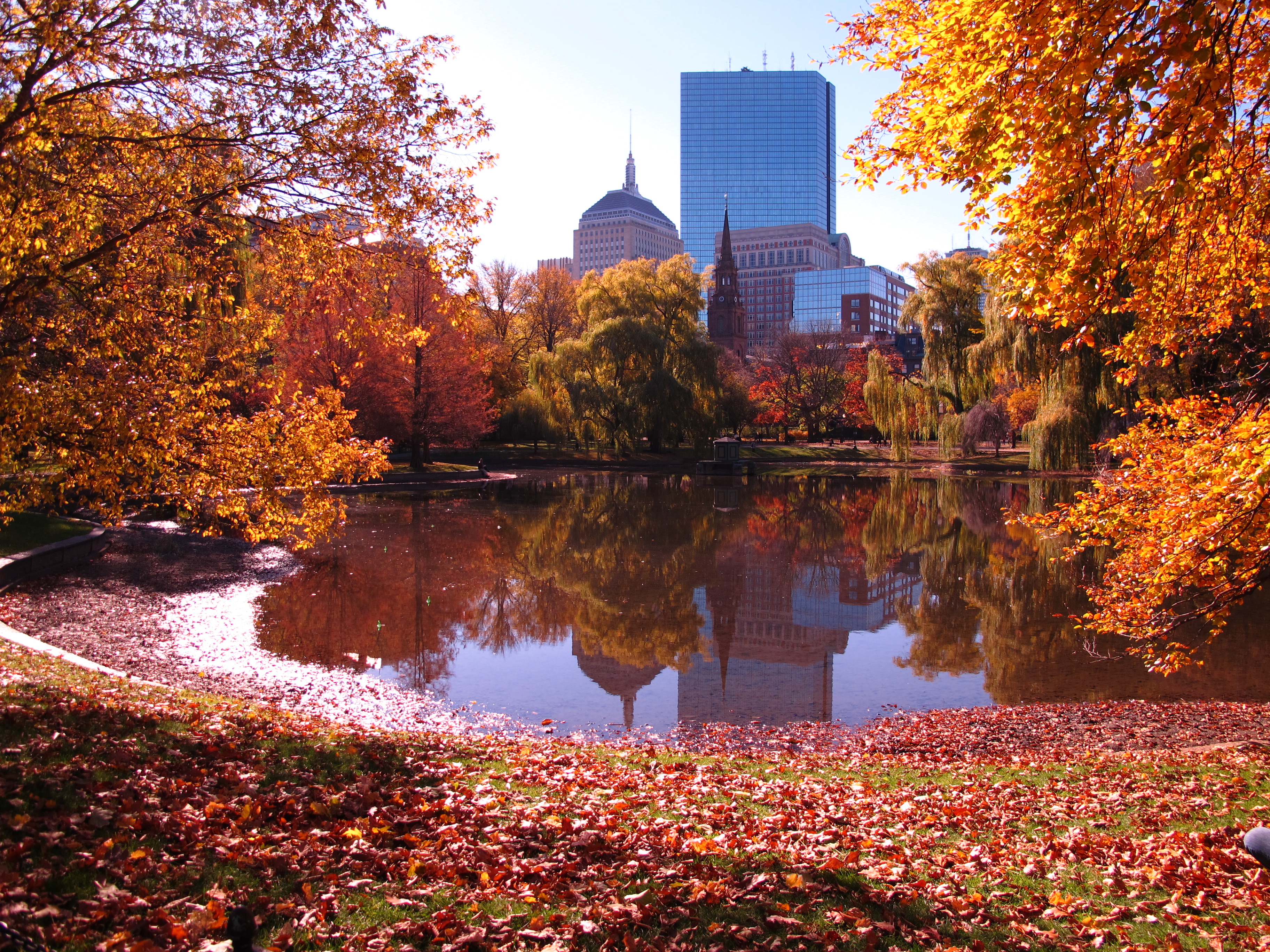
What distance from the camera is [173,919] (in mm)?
3672

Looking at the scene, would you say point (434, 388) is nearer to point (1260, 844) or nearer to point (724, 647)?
point (724, 647)

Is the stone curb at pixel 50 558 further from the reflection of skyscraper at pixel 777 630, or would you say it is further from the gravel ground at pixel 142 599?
the reflection of skyscraper at pixel 777 630

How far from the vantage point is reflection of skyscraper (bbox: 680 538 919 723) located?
10.9 meters

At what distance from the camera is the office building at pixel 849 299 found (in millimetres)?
166625

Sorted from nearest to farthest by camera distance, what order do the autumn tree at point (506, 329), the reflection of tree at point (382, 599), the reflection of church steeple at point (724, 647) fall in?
the reflection of church steeple at point (724, 647) < the reflection of tree at point (382, 599) < the autumn tree at point (506, 329)

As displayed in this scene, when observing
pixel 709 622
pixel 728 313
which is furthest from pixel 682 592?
pixel 728 313

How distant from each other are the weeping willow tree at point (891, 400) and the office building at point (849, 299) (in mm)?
116893

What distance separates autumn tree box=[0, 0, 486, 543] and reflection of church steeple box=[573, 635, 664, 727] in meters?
4.32

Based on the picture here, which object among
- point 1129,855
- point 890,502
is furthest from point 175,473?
point 890,502

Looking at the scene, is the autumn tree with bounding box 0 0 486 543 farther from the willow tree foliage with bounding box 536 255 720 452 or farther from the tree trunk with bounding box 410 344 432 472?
the willow tree foliage with bounding box 536 255 720 452

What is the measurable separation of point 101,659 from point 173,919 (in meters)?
8.62

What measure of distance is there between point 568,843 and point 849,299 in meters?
172

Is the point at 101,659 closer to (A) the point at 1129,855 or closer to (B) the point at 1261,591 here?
(A) the point at 1129,855

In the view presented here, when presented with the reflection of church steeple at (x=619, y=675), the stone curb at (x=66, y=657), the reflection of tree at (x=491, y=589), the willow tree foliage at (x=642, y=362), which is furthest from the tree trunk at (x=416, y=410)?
the stone curb at (x=66, y=657)
